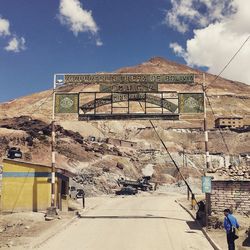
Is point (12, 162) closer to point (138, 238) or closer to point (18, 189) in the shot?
point (18, 189)

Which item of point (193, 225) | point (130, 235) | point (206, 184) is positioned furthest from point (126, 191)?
point (130, 235)

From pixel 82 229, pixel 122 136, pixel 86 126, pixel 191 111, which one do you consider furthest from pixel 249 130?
pixel 82 229

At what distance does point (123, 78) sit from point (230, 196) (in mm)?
10464

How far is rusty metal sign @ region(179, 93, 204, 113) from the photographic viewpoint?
25000 mm

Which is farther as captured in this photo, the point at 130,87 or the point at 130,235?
the point at 130,87

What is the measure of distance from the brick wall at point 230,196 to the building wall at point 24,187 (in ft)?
37.9

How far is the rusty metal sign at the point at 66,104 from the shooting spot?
25438 mm

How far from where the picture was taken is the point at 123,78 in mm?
25516

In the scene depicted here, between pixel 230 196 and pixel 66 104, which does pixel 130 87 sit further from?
pixel 230 196

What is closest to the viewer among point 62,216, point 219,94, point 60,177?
point 62,216

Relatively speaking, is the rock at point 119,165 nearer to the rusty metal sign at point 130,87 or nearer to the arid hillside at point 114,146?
the arid hillside at point 114,146

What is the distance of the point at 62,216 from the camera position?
77.7 ft

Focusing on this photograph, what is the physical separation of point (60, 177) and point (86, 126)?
3198 inches

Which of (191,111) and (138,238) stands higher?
(191,111)
